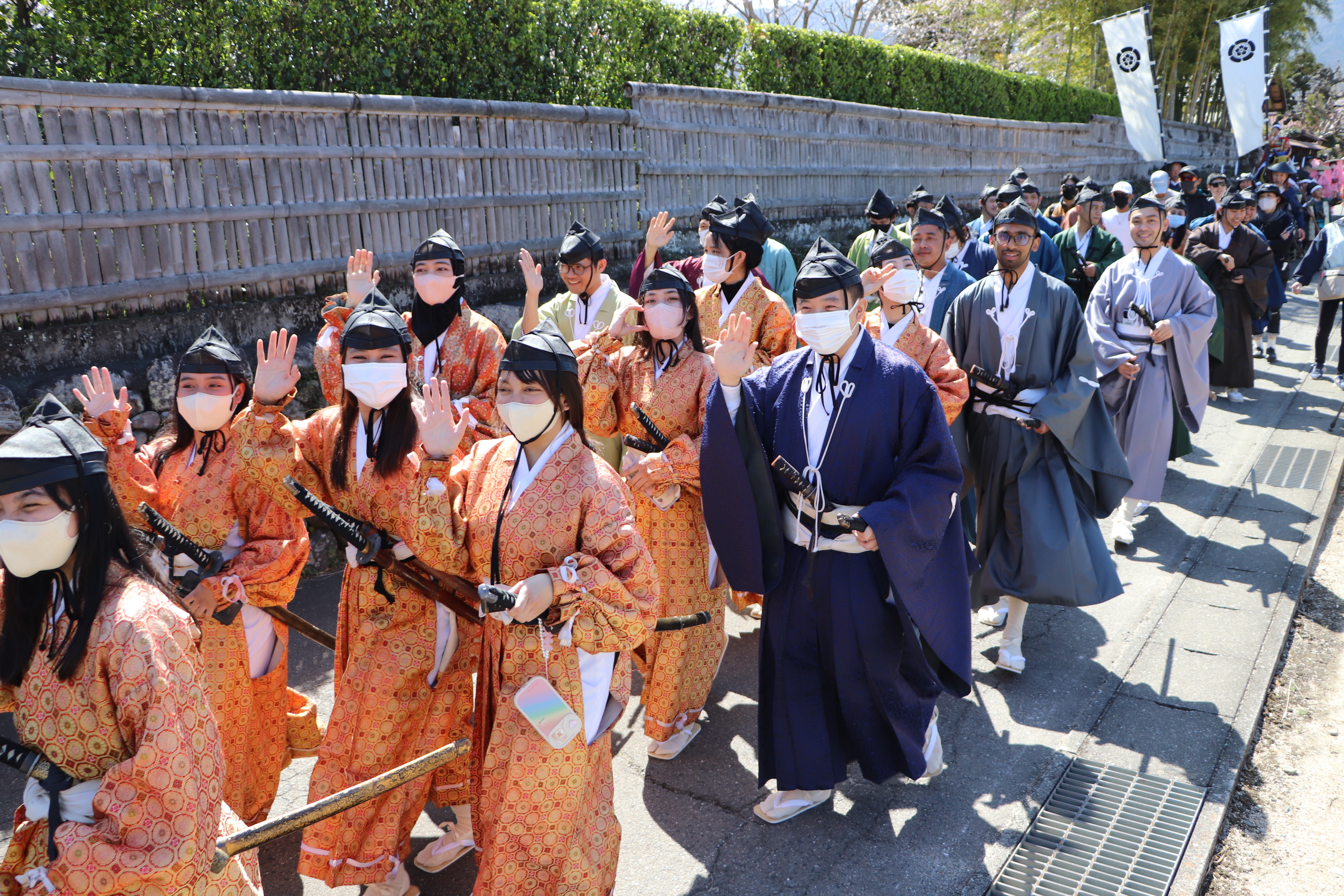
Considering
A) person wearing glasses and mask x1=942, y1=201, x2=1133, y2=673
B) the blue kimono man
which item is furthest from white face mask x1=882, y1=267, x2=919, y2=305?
the blue kimono man

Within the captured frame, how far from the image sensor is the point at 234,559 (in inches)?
137

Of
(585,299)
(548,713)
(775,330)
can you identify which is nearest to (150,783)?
(548,713)

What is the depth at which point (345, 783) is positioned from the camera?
3273mm

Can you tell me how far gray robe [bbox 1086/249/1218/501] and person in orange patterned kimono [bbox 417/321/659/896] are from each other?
4.96 metres

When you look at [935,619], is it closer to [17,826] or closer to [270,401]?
[270,401]

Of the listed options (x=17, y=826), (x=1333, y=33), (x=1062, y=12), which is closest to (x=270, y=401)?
(x=17, y=826)

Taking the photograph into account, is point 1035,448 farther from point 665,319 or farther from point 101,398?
point 101,398

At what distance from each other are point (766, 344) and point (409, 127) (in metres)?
3.45

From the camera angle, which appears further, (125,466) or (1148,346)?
(1148,346)

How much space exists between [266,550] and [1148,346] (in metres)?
5.86

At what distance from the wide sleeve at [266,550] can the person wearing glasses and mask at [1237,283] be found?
9.60m

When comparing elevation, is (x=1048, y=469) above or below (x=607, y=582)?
below

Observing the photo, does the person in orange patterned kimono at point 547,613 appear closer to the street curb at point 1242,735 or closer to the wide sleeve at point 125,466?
the wide sleeve at point 125,466

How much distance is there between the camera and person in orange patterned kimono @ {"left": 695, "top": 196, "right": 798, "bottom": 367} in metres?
5.27
